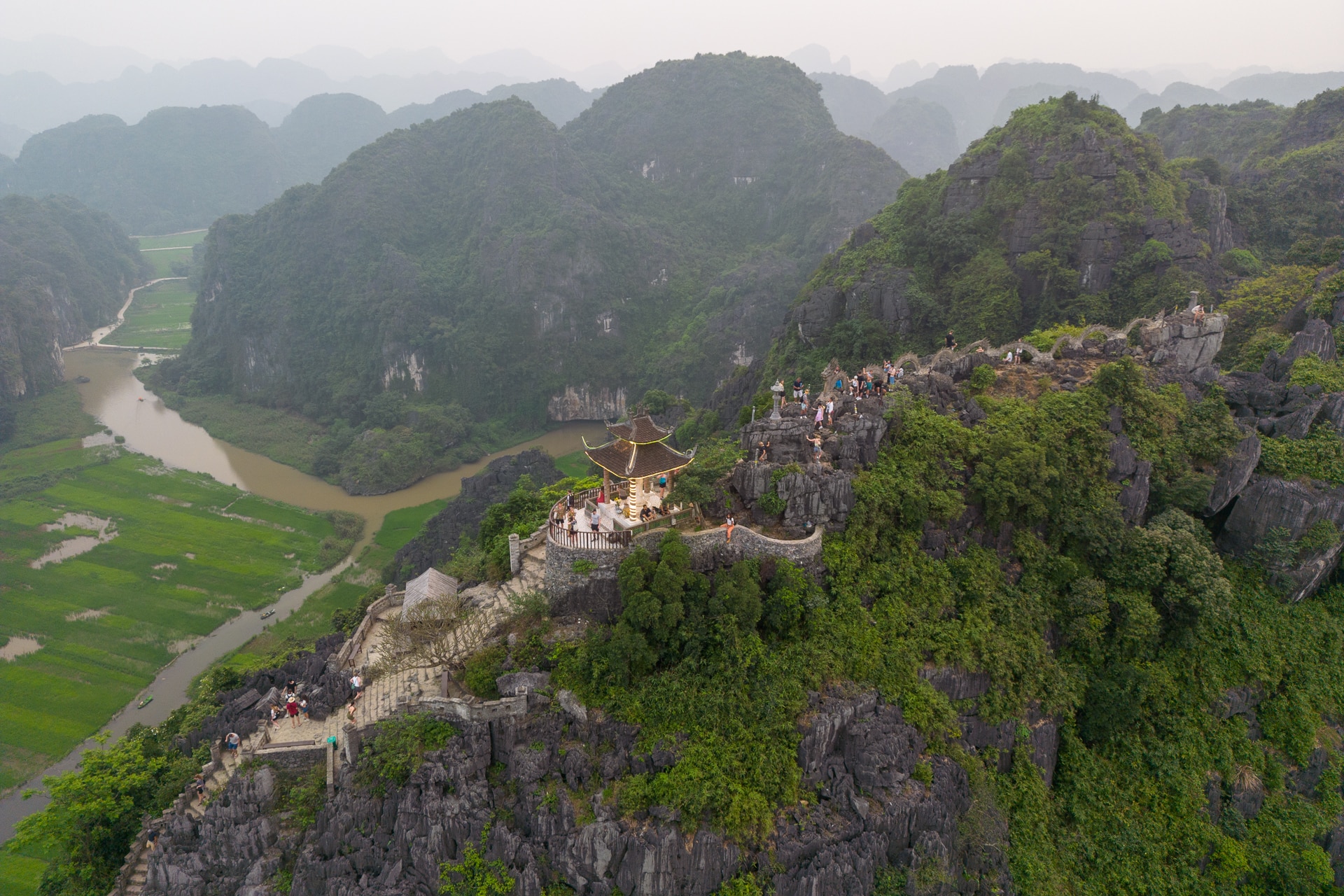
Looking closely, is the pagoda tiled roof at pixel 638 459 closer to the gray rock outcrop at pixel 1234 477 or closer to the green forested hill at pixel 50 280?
the gray rock outcrop at pixel 1234 477

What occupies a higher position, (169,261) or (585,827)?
(585,827)

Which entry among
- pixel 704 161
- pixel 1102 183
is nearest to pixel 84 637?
pixel 1102 183

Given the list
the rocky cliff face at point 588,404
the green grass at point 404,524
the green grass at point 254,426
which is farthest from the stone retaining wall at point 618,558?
the rocky cliff face at point 588,404

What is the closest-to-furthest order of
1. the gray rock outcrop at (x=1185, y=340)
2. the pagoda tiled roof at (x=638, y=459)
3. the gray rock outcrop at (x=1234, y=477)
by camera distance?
the pagoda tiled roof at (x=638, y=459)
the gray rock outcrop at (x=1234, y=477)
the gray rock outcrop at (x=1185, y=340)

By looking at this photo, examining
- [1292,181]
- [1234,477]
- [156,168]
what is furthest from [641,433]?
[156,168]

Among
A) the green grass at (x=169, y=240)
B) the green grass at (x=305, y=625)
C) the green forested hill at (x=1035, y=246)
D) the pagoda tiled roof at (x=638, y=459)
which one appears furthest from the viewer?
the green grass at (x=169, y=240)

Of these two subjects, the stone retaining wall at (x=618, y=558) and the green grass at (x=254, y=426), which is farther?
→ the green grass at (x=254, y=426)

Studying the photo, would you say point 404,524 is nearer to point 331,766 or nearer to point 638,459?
point 331,766

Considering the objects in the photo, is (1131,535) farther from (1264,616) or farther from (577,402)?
(577,402)
